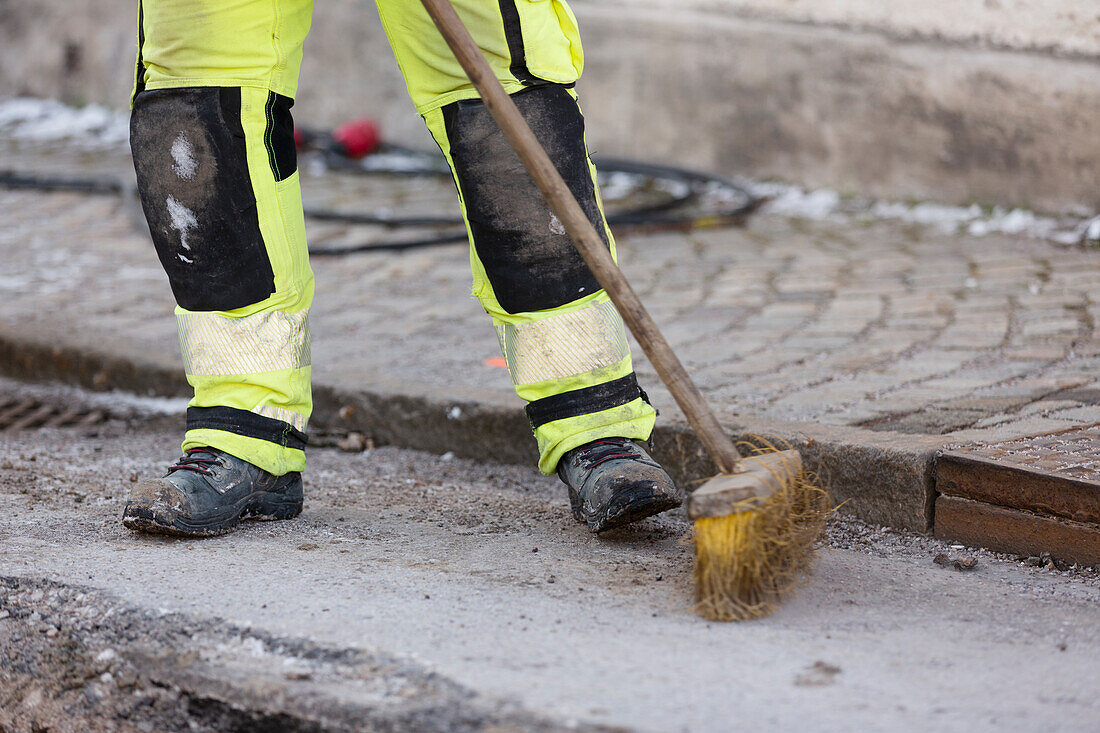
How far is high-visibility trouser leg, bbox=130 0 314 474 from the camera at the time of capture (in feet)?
6.59

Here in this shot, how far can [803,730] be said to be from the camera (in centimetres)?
130

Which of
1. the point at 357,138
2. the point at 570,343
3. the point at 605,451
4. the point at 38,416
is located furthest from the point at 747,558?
the point at 357,138

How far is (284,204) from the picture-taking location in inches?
84.4

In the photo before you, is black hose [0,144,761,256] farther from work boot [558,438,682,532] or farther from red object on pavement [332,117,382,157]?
work boot [558,438,682,532]

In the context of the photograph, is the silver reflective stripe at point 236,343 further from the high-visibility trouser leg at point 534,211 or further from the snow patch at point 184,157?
the high-visibility trouser leg at point 534,211

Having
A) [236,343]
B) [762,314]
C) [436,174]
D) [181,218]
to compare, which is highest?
[181,218]

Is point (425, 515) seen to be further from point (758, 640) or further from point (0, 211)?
point (0, 211)

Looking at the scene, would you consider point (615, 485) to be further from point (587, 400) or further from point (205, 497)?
point (205, 497)

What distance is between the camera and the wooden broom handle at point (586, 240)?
1.72 m

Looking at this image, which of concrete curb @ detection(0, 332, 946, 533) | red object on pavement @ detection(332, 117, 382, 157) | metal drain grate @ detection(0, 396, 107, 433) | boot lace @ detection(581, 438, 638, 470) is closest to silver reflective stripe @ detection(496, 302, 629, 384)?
boot lace @ detection(581, 438, 638, 470)

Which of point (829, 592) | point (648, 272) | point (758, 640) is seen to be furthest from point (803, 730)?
point (648, 272)

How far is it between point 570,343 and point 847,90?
3546mm

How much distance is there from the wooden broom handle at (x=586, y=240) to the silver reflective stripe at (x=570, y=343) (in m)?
0.25

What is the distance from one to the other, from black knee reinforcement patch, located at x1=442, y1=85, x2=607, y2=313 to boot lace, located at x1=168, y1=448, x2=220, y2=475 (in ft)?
2.07
